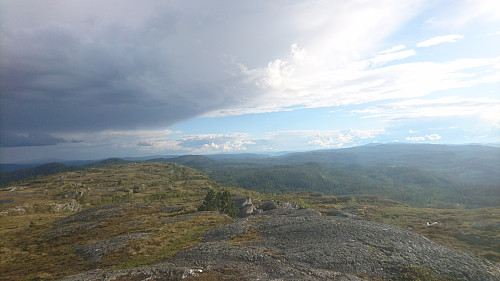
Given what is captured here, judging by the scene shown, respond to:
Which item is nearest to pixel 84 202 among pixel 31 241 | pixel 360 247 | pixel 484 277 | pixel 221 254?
A: pixel 31 241

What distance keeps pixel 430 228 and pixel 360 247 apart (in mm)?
59956

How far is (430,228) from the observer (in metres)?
72.1

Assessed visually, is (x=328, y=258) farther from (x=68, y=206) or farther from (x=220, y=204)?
(x=68, y=206)

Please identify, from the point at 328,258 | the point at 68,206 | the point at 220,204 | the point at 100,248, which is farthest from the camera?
the point at 68,206

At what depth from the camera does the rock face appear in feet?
86.9

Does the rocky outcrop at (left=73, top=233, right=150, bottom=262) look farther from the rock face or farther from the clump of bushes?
the clump of bushes

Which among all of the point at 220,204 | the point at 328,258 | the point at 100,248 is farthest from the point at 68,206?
the point at 328,258

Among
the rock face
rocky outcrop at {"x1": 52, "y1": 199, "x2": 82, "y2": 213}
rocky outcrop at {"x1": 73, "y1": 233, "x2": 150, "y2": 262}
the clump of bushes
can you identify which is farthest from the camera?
rocky outcrop at {"x1": 52, "y1": 199, "x2": 82, "y2": 213}

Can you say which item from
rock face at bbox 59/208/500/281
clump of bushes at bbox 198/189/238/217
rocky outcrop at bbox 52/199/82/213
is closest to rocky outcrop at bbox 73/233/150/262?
rock face at bbox 59/208/500/281

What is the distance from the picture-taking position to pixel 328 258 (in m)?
30.7

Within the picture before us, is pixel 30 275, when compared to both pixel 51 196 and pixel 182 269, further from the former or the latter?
pixel 51 196

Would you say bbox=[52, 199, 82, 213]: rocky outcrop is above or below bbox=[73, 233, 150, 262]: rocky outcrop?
below

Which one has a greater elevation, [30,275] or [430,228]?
[30,275]

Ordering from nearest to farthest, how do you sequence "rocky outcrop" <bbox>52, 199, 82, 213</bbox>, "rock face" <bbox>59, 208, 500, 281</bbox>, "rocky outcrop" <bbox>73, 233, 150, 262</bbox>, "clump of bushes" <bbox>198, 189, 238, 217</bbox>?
"rock face" <bbox>59, 208, 500, 281</bbox>, "rocky outcrop" <bbox>73, 233, 150, 262</bbox>, "clump of bushes" <bbox>198, 189, 238, 217</bbox>, "rocky outcrop" <bbox>52, 199, 82, 213</bbox>
